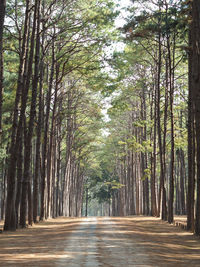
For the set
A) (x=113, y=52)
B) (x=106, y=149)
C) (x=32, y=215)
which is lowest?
(x=32, y=215)

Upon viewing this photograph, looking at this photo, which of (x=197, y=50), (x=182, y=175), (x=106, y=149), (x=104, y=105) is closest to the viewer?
Result: (x=197, y=50)

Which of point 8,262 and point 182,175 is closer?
point 8,262

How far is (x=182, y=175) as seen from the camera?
4288cm

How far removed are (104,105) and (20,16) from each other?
14.7m

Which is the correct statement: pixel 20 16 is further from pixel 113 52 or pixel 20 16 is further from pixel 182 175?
pixel 182 175

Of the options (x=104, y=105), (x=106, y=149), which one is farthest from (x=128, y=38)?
(x=106, y=149)

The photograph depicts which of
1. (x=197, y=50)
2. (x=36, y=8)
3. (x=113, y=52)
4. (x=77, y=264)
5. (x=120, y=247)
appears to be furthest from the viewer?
(x=113, y=52)

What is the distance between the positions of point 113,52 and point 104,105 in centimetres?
1070

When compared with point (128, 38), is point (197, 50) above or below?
below

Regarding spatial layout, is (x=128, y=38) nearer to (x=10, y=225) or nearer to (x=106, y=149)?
(x=10, y=225)

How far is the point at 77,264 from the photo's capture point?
7.52 metres

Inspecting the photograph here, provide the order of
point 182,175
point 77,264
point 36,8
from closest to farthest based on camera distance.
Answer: point 77,264, point 36,8, point 182,175

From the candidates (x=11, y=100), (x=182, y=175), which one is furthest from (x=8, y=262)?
(x=182, y=175)

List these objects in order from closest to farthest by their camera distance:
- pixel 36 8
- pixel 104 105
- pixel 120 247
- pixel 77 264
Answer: pixel 77 264 → pixel 120 247 → pixel 36 8 → pixel 104 105
